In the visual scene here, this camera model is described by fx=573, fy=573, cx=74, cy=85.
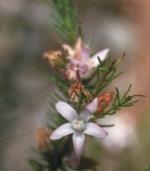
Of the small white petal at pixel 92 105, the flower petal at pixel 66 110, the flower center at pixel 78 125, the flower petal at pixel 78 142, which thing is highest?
the flower petal at pixel 66 110

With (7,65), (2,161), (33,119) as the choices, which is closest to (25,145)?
(33,119)

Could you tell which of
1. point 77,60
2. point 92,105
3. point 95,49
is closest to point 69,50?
point 77,60

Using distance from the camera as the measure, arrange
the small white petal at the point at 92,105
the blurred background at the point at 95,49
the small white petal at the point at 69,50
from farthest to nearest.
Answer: the blurred background at the point at 95,49, the small white petal at the point at 69,50, the small white petal at the point at 92,105

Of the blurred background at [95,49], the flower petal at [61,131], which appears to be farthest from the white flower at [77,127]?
the blurred background at [95,49]

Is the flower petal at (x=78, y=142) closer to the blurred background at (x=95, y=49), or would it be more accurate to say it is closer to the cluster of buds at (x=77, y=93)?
the cluster of buds at (x=77, y=93)

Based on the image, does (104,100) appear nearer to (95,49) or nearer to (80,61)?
(80,61)

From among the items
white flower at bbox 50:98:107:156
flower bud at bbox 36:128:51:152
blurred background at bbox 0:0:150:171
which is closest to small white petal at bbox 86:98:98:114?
white flower at bbox 50:98:107:156
